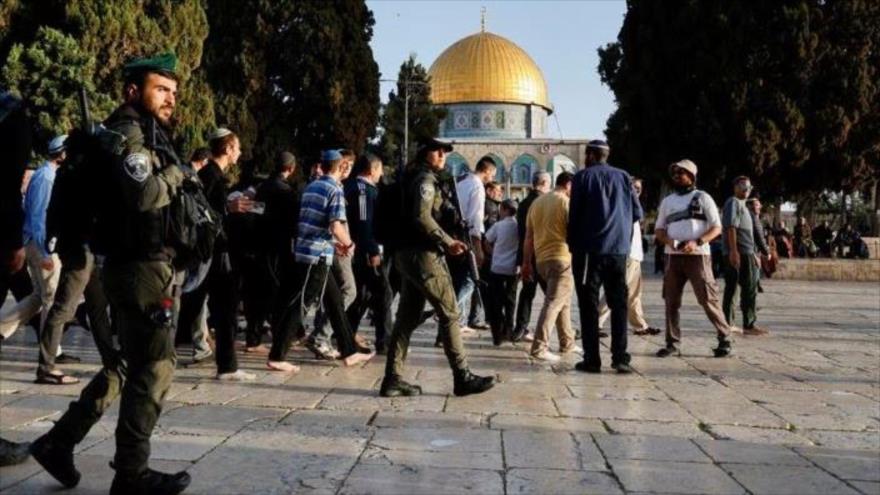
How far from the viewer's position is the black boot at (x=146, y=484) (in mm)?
3266

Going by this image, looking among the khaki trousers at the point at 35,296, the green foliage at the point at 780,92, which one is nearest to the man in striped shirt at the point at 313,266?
the khaki trousers at the point at 35,296

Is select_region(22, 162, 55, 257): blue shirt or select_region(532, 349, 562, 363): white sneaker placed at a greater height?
select_region(22, 162, 55, 257): blue shirt

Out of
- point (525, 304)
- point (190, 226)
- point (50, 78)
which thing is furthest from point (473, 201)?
point (50, 78)

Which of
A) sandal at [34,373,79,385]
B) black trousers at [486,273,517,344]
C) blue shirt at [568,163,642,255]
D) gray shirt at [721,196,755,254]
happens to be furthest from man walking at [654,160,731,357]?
sandal at [34,373,79,385]

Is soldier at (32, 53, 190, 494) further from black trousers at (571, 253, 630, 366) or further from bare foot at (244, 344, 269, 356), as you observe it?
bare foot at (244, 344, 269, 356)

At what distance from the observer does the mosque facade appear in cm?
6831

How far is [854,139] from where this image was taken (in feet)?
78.1

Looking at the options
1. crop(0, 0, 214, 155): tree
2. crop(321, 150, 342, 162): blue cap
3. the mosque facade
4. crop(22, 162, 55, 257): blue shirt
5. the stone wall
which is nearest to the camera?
crop(22, 162, 55, 257): blue shirt

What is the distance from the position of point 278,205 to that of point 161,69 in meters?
3.80

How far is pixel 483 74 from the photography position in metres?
71.6

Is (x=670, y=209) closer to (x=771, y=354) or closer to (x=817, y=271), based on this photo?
(x=771, y=354)

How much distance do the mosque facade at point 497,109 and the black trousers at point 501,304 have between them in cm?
5879

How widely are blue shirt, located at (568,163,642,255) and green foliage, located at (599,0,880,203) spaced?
18.0 m

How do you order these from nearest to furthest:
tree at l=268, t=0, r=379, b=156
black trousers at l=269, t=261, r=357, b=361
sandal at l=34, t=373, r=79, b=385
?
sandal at l=34, t=373, r=79, b=385 < black trousers at l=269, t=261, r=357, b=361 < tree at l=268, t=0, r=379, b=156
